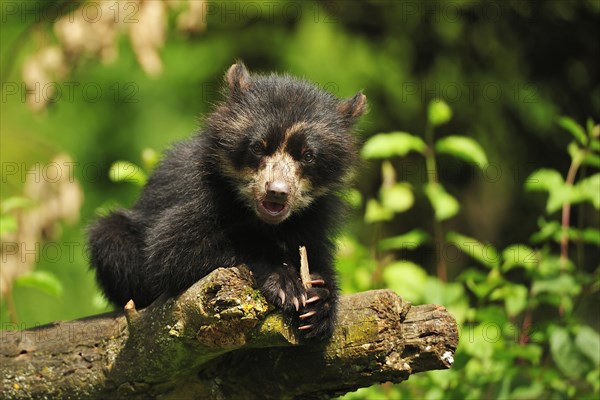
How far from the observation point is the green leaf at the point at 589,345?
6227mm

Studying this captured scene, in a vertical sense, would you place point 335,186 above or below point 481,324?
above

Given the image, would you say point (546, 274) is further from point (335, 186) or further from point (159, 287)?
point (159, 287)

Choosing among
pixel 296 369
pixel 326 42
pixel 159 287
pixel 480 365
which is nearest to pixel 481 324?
pixel 480 365

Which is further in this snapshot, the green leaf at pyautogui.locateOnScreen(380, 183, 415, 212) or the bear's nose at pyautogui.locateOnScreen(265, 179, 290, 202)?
the green leaf at pyautogui.locateOnScreen(380, 183, 415, 212)

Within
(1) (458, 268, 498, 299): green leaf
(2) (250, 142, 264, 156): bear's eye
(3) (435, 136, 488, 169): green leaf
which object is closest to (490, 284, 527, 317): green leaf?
(1) (458, 268, 498, 299): green leaf

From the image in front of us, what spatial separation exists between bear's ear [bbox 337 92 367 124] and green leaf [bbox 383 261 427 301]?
1530 mm

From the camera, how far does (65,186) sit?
7895 millimetres

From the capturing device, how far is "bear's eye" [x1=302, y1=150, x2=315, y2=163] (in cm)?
570

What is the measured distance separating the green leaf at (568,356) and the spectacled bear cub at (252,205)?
186 cm

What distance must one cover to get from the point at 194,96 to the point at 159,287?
21.2 feet

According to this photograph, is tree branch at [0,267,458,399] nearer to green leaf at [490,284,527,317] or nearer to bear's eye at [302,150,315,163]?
bear's eye at [302,150,315,163]

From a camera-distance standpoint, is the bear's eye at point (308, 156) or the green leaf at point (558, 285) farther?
the green leaf at point (558, 285)

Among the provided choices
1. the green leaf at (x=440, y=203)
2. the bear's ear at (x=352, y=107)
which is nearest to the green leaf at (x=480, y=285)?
the green leaf at (x=440, y=203)

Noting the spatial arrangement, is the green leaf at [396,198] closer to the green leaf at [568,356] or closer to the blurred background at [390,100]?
the blurred background at [390,100]
